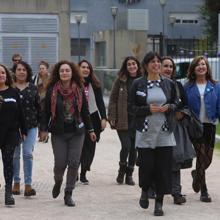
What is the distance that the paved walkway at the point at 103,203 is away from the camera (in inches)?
331

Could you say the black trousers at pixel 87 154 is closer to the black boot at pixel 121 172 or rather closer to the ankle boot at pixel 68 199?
the black boot at pixel 121 172

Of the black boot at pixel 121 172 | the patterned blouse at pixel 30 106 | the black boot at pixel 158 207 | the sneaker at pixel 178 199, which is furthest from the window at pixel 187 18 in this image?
Answer: the black boot at pixel 158 207

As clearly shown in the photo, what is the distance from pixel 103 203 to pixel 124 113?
195 cm

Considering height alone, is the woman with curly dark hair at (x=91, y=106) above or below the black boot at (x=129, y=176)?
above

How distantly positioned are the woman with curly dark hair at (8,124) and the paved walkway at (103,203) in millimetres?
356

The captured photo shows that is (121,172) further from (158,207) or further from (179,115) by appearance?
(158,207)

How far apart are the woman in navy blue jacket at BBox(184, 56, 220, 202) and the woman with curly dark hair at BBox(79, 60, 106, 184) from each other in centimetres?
189

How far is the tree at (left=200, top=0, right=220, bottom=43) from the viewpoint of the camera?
46141 mm

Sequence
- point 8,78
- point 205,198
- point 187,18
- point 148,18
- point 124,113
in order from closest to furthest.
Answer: point 8,78, point 205,198, point 124,113, point 148,18, point 187,18

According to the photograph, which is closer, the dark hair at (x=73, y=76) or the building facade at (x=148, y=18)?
the dark hair at (x=73, y=76)

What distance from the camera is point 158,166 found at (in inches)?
337

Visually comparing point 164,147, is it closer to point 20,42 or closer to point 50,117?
point 50,117

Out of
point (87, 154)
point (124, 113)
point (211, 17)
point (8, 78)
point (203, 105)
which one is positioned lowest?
point (87, 154)

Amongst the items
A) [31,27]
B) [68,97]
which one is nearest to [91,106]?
[68,97]
